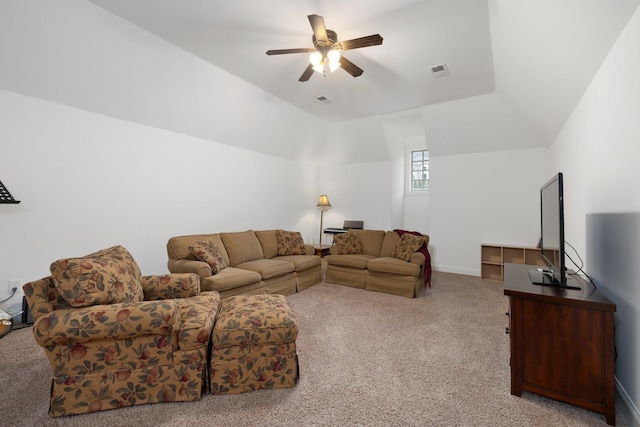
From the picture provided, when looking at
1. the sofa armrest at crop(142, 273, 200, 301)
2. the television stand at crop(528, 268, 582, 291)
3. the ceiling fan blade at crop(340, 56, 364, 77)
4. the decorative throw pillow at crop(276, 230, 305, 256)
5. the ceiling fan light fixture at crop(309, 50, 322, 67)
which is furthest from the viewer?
the decorative throw pillow at crop(276, 230, 305, 256)

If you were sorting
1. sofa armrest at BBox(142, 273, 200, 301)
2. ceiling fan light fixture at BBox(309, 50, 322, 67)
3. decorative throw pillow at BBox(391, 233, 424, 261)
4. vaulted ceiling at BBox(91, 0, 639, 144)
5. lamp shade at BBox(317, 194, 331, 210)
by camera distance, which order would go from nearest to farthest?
vaulted ceiling at BBox(91, 0, 639, 144) < sofa armrest at BBox(142, 273, 200, 301) < ceiling fan light fixture at BBox(309, 50, 322, 67) < decorative throw pillow at BBox(391, 233, 424, 261) < lamp shade at BBox(317, 194, 331, 210)

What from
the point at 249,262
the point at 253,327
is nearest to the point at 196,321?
the point at 253,327

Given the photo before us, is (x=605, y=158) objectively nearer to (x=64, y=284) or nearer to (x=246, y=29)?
(x=246, y=29)

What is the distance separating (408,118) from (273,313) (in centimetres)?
479

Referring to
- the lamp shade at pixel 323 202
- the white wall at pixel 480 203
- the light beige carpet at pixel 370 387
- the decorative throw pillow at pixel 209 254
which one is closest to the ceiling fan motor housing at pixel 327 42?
the decorative throw pillow at pixel 209 254

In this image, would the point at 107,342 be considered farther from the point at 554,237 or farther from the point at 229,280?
the point at 554,237

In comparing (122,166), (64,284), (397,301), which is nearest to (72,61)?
(122,166)

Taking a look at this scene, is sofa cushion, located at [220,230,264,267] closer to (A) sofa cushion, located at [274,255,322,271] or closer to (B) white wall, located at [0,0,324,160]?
(A) sofa cushion, located at [274,255,322,271]

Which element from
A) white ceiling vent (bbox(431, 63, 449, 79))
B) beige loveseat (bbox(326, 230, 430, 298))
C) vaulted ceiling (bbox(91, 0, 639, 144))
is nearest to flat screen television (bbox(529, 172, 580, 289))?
vaulted ceiling (bbox(91, 0, 639, 144))

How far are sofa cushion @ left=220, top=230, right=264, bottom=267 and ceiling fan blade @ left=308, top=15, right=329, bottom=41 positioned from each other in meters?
2.77

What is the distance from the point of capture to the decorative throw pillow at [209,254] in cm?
329

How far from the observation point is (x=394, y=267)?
3.92 m

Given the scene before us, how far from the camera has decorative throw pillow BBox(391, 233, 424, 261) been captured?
4105 millimetres

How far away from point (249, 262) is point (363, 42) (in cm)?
301
